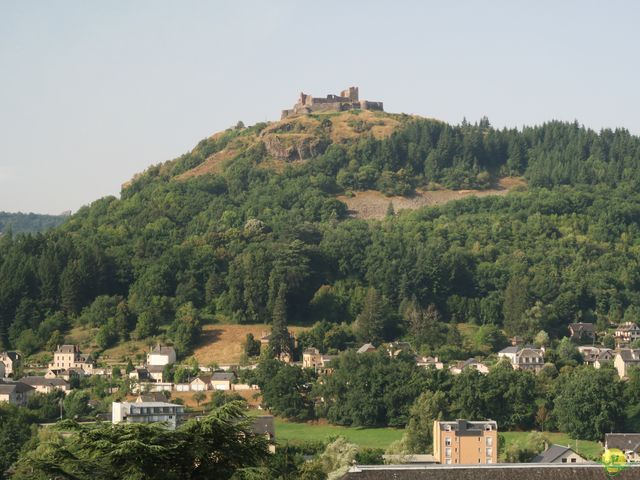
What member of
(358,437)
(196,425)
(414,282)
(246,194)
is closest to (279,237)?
(414,282)

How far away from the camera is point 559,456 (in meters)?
57.2

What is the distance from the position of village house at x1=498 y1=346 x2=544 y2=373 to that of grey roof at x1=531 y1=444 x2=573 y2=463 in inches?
1060

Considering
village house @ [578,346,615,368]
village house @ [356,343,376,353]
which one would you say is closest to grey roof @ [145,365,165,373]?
village house @ [356,343,376,353]

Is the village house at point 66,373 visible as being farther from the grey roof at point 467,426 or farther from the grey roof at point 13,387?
the grey roof at point 467,426

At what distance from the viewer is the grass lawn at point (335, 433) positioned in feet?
234

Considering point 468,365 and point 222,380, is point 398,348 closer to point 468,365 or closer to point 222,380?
point 468,365

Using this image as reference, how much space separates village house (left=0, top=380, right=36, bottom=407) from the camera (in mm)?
81375

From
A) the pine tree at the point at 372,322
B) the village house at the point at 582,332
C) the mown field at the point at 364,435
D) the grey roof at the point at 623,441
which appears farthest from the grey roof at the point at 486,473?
the village house at the point at 582,332

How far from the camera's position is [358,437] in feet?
242

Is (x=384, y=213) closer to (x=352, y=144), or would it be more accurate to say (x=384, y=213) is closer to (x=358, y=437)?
(x=352, y=144)

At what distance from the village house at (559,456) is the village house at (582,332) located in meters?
40.4

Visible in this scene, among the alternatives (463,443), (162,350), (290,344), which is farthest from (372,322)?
(463,443)

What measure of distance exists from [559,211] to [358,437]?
55.3 m

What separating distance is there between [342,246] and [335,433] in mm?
38341
